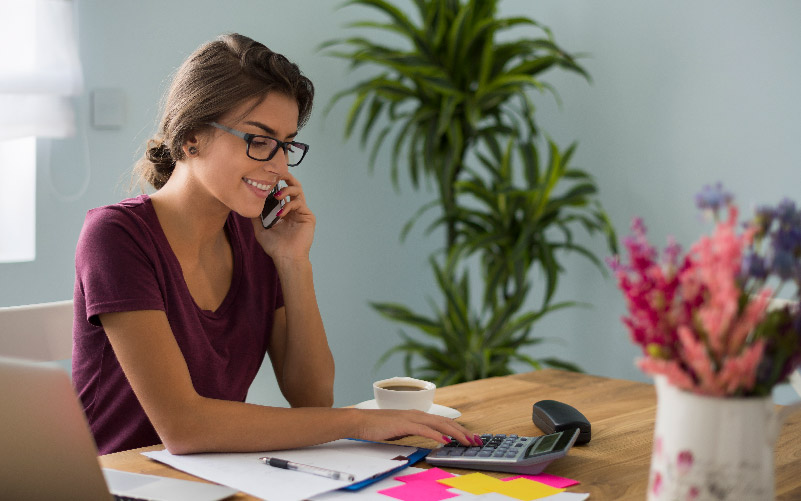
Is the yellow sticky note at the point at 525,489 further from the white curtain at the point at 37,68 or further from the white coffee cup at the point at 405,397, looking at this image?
the white curtain at the point at 37,68

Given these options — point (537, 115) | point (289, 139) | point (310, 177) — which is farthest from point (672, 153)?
point (289, 139)

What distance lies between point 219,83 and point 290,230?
0.37m

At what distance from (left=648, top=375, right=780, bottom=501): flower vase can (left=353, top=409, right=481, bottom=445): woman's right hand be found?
0.46 m

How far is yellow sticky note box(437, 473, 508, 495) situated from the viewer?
1.06 m

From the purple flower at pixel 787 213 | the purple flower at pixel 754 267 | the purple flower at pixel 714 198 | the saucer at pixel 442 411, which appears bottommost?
the saucer at pixel 442 411

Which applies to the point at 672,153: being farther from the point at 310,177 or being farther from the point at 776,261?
the point at 776,261

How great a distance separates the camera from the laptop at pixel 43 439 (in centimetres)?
83

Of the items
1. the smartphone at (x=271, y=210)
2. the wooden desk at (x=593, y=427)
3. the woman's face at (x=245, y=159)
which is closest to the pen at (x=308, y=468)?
the wooden desk at (x=593, y=427)

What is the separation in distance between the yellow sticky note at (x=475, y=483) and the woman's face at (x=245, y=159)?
68 centimetres

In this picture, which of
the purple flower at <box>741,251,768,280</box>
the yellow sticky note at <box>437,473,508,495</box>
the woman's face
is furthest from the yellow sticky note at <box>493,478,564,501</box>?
the woman's face

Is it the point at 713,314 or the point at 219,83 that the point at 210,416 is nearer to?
the point at 219,83

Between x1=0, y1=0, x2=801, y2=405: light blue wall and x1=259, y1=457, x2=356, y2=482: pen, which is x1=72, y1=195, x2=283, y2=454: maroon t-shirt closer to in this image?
x1=259, y1=457, x2=356, y2=482: pen

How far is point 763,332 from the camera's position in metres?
0.74

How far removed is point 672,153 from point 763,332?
2.19 m
